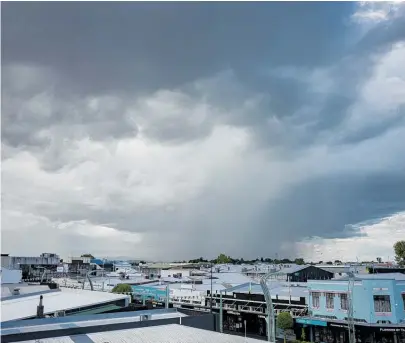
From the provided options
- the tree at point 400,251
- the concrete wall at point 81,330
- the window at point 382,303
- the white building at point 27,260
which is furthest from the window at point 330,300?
the white building at point 27,260

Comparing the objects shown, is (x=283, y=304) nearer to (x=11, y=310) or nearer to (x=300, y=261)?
(x=11, y=310)

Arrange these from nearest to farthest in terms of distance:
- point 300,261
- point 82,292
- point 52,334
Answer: point 52,334 < point 82,292 < point 300,261

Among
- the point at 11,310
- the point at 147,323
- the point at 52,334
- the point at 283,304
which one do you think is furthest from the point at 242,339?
the point at 283,304

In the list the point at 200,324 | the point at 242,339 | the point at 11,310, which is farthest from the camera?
the point at 11,310

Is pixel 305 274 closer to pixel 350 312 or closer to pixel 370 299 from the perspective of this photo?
pixel 370 299

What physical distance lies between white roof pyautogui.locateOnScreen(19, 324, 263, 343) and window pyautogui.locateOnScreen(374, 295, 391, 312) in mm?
26144

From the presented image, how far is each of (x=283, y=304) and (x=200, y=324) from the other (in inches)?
930

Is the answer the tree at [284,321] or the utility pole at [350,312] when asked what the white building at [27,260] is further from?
the utility pole at [350,312]

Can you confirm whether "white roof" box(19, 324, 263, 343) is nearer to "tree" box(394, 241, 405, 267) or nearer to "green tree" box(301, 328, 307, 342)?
"green tree" box(301, 328, 307, 342)

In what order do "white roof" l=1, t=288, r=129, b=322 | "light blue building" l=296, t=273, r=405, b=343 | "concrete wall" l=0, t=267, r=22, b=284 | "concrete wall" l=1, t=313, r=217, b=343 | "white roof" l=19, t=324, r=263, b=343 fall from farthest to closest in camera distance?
"concrete wall" l=0, t=267, r=22, b=284 → "light blue building" l=296, t=273, r=405, b=343 → "white roof" l=1, t=288, r=129, b=322 → "concrete wall" l=1, t=313, r=217, b=343 → "white roof" l=19, t=324, r=263, b=343

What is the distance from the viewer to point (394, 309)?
133 feet

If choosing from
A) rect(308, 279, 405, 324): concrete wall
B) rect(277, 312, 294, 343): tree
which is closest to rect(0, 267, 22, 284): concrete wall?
rect(277, 312, 294, 343): tree

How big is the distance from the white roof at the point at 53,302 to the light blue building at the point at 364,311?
74.4 ft

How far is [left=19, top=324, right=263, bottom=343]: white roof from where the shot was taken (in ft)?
65.7
